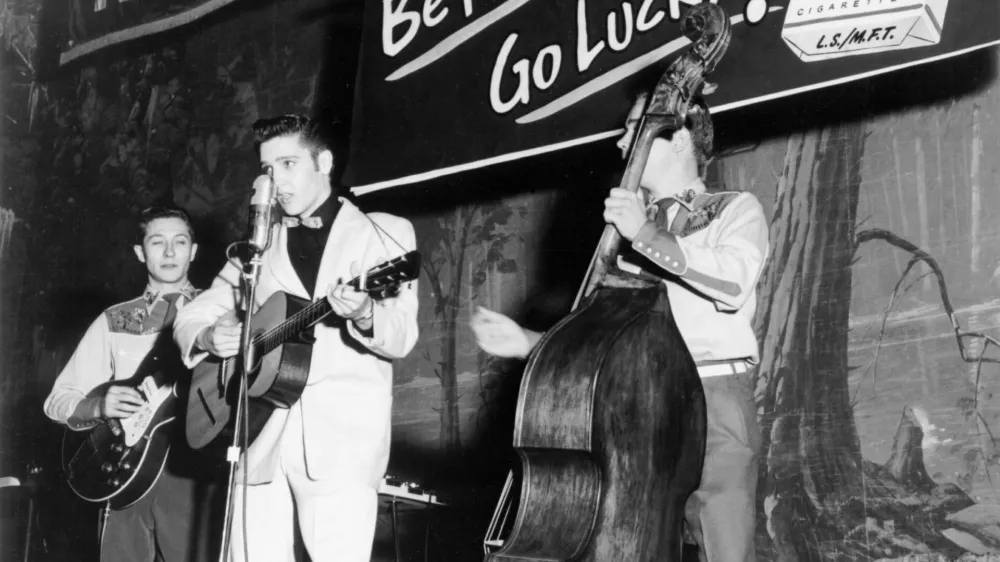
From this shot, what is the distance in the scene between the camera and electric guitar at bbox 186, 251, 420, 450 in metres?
3.44

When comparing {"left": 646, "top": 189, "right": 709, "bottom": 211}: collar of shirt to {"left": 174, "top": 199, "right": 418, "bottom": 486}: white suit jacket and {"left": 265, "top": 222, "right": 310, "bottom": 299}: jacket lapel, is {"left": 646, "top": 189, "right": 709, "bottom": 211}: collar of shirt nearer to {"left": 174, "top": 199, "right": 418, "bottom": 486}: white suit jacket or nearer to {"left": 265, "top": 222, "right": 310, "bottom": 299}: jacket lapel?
{"left": 174, "top": 199, "right": 418, "bottom": 486}: white suit jacket

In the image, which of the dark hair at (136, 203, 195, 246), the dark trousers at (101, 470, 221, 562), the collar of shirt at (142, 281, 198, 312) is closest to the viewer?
the dark trousers at (101, 470, 221, 562)

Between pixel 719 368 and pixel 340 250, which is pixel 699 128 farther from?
pixel 340 250

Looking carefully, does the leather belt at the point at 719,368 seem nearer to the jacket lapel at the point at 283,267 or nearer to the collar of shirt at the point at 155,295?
the jacket lapel at the point at 283,267

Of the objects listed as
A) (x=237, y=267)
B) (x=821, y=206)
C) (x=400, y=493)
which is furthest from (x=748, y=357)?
(x=237, y=267)

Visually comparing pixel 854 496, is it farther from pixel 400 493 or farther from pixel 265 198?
pixel 265 198

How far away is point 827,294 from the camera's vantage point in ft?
12.0

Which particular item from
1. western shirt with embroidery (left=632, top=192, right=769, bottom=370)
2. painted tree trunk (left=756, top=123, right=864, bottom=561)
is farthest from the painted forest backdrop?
western shirt with embroidery (left=632, top=192, right=769, bottom=370)

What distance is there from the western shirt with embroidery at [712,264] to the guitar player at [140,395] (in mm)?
2250

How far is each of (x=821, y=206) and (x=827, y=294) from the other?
0.30 m

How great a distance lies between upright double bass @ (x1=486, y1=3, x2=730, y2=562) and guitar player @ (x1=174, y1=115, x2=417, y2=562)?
72cm

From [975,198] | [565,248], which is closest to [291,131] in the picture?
[565,248]

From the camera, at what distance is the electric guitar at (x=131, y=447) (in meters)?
4.30

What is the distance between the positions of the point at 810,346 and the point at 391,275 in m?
1.47
